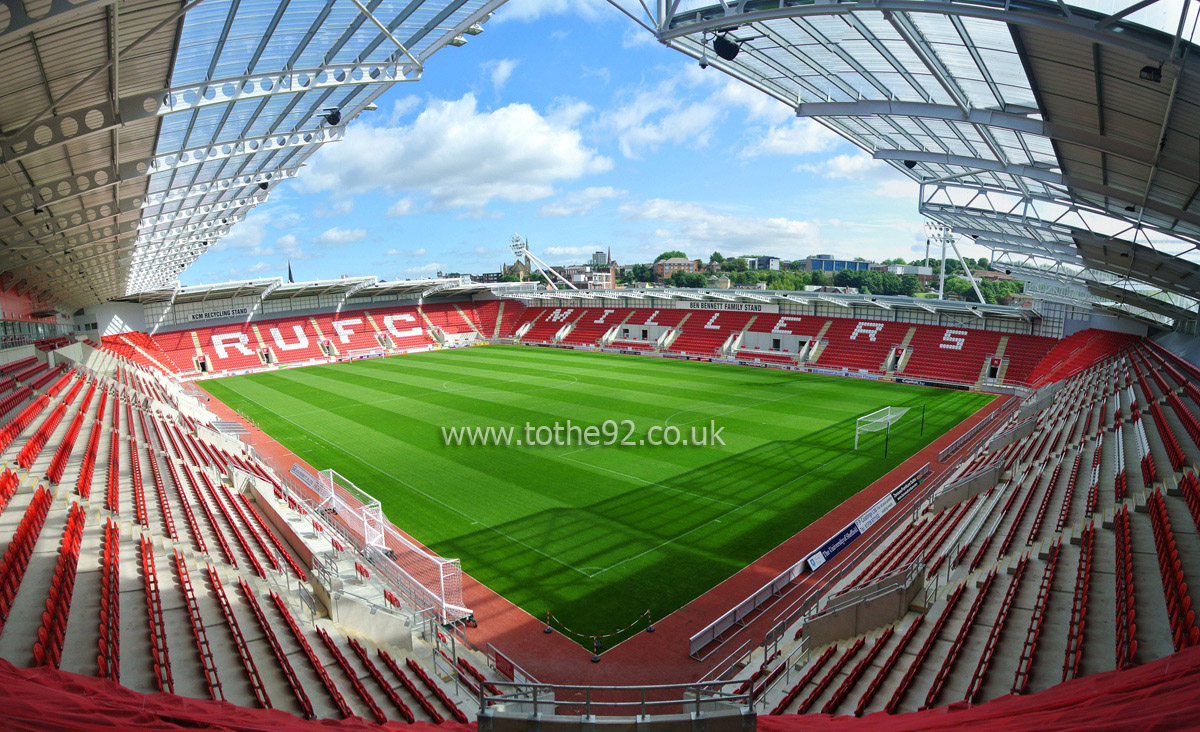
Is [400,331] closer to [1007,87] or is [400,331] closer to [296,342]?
[296,342]

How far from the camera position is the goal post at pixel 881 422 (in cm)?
2442

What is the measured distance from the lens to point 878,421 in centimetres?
2634

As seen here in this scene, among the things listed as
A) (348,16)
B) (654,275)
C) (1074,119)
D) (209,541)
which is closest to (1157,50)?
(1074,119)

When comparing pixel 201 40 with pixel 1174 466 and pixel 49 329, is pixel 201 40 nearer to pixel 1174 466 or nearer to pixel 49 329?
pixel 1174 466

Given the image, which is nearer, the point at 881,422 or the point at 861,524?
the point at 861,524

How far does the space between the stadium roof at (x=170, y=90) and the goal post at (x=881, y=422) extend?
20.6 meters

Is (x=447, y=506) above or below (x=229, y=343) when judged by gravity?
below

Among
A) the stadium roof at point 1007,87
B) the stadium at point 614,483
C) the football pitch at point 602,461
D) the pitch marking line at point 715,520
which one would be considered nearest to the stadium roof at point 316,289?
the football pitch at point 602,461

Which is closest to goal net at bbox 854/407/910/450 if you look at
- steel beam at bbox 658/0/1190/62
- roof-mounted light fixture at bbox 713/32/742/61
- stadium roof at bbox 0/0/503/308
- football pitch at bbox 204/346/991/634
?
football pitch at bbox 204/346/991/634

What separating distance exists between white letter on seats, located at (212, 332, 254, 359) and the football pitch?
23.9 ft

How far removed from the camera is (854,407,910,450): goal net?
25.5m

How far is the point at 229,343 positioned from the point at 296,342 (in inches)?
191

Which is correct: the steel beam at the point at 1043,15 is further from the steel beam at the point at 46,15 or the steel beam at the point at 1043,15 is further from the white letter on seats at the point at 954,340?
the white letter on seats at the point at 954,340

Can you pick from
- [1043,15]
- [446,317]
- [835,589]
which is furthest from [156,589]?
[446,317]
